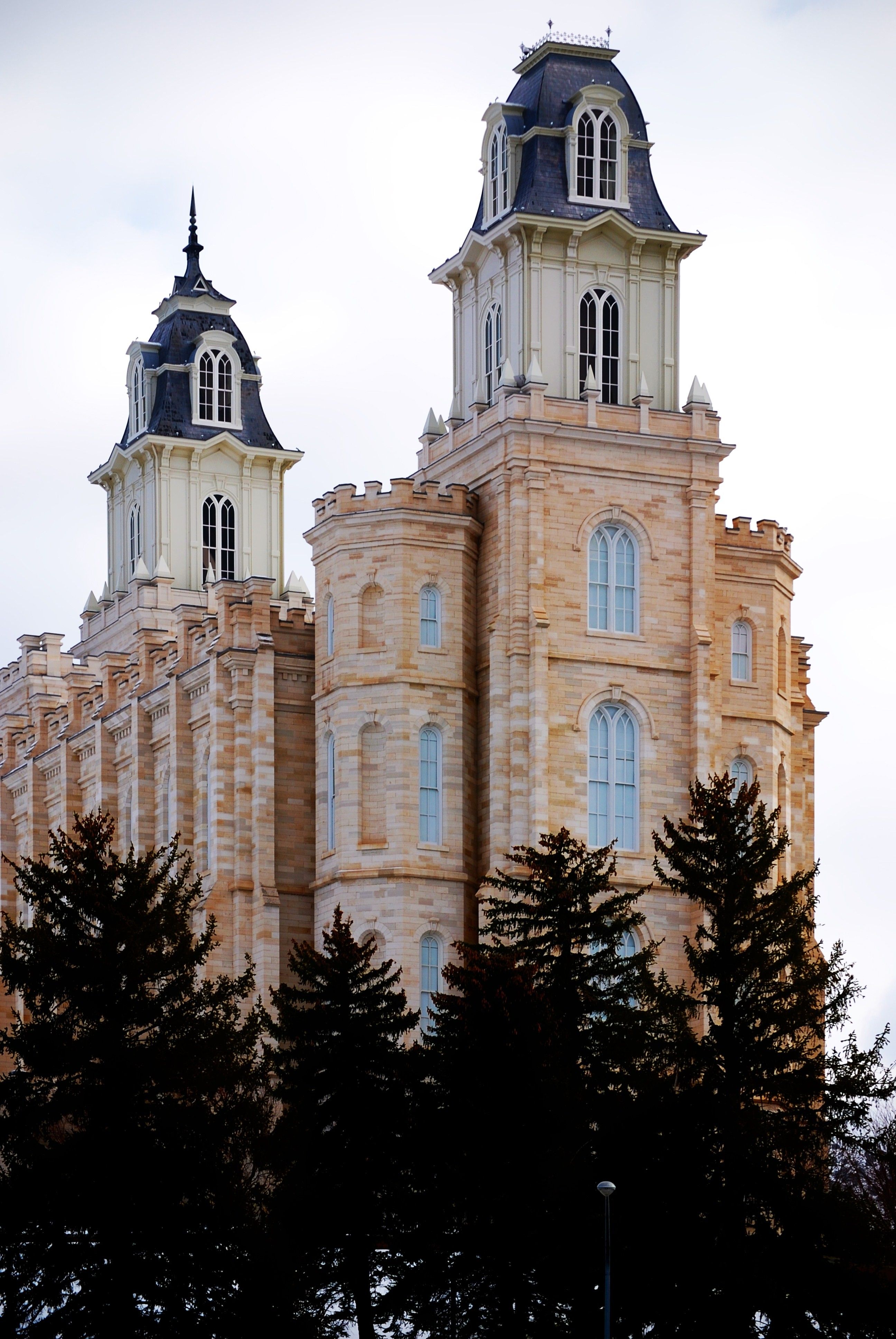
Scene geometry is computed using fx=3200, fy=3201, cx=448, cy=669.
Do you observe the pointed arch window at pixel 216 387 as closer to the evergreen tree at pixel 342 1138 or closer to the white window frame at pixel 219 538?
the white window frame at pixel 219 538

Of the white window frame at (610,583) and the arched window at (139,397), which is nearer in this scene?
the white window frame at (610,583)

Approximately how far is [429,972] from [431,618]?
9.06m

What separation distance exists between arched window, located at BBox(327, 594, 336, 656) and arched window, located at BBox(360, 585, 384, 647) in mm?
826

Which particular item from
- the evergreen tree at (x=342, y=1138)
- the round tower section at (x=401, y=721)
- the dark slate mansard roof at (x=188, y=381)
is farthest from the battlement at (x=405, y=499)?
the dark slate mansard roof at (x=188, y=381)

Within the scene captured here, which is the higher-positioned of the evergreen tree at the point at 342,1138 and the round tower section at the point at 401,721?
the round tower section at the point at 401,721

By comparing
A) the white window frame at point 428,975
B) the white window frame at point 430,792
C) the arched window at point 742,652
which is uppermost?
the arched window at point 742,652

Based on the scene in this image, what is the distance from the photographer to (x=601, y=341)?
3319 inches

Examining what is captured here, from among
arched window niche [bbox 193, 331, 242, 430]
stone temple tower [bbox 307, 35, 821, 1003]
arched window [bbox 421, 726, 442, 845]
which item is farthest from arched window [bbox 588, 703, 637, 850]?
arched window niche [bbox 193, 331, 242, 430]

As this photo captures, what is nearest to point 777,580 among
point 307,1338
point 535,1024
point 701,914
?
point 701,914

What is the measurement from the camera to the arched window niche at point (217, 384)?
109188 mm

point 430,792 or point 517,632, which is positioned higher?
point 517,632

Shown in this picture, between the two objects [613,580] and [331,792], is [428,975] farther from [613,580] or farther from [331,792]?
[613,580]

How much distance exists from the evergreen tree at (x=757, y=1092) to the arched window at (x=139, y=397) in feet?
168

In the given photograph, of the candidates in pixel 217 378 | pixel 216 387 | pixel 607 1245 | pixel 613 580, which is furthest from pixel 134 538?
pixel 607 1245
